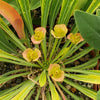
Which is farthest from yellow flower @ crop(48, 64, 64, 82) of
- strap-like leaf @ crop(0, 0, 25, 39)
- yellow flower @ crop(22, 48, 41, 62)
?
strap-like leaf @ crop(0, 0, 25, 39)

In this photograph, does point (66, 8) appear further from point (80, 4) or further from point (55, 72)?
point (55, 72)

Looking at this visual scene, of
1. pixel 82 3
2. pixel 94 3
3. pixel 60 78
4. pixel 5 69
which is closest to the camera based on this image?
pixel 60 78

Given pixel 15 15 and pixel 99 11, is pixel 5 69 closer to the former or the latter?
pixel 15 15

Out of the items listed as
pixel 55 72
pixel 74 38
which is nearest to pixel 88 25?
pixel 74 38

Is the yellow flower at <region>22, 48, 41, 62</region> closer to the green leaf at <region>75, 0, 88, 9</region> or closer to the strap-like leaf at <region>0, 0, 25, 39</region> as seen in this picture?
the strap-like leaf at <region>0, 0, 25, 39</region>

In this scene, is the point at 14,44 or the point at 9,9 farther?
the point at 14,44

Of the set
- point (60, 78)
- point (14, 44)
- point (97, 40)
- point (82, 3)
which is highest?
Result: point (82, 3)

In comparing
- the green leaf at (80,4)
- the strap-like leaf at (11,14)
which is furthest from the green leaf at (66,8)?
the strap-like leaf at (11,14)

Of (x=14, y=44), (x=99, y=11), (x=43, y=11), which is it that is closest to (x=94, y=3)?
(x=99, y=11)
